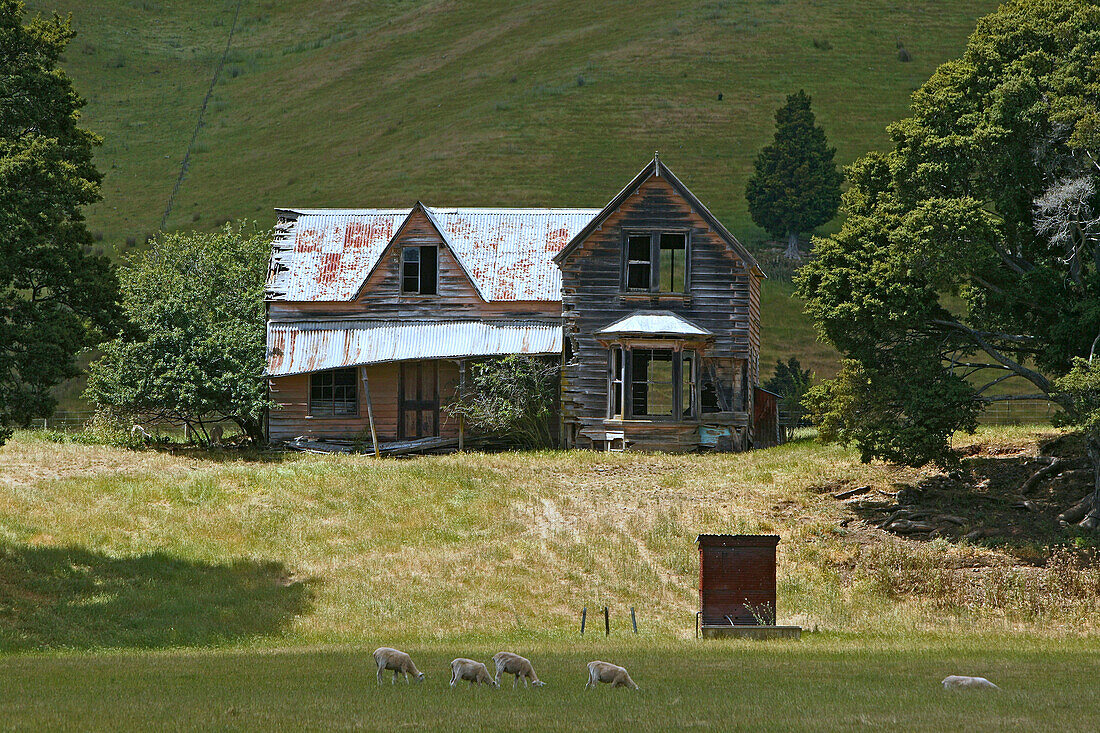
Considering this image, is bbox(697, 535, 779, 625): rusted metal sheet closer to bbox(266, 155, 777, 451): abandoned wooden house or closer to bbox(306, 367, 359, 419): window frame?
bbox(266, 155, 777, 451): abandoned wooden house

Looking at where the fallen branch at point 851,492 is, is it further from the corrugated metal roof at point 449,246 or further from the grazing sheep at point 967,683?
the grazing sheep at point 967,683

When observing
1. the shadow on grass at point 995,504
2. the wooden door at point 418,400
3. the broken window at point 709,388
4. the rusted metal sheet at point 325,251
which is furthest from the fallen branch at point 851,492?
the rusted metal sheet at point 325,251

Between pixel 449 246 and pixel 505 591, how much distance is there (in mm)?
19285

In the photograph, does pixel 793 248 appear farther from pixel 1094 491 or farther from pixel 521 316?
pixel 1094 491

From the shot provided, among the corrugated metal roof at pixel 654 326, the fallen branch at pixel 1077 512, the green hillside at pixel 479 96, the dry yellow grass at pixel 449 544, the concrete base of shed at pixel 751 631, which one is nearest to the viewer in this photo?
the concrete base of shed at pixel 751 631

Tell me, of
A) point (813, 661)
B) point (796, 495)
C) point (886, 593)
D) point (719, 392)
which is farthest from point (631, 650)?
point (719, 392)

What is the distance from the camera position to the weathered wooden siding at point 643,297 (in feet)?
137

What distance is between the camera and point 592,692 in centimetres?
1552

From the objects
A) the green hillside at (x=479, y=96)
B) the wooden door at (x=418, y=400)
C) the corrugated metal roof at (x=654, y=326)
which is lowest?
the wooden door at (x=418, y=400)

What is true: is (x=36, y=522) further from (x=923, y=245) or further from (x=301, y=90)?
Result: (x=301, y=90)

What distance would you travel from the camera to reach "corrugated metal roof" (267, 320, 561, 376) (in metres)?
42.1

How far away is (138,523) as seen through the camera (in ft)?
100.0

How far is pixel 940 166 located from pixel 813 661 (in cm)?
1655

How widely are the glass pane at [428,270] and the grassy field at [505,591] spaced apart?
7566 millimetres
